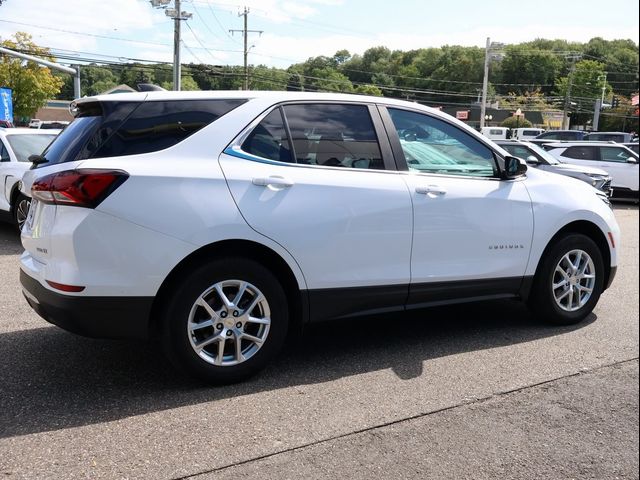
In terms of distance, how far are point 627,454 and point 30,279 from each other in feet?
11.2

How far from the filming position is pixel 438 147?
442 cm

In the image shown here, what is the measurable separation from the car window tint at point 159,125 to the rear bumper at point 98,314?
83cm

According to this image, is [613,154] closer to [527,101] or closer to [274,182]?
[274,182]

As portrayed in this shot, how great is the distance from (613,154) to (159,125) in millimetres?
16763

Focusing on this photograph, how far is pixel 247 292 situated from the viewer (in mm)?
3600

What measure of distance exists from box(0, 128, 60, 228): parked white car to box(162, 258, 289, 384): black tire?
18.6 ft

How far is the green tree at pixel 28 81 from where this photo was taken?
25.5 metres

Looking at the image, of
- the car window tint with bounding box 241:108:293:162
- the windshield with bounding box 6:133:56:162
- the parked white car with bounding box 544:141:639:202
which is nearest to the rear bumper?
the car window tint with bounding box 241:108:293:162

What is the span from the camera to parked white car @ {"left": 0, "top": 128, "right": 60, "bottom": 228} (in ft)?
27.3

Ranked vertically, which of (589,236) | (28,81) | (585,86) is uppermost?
(585,86)

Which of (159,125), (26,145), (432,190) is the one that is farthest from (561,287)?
(26,145)

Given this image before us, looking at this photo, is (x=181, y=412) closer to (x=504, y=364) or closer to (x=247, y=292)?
(x=247, y=292)

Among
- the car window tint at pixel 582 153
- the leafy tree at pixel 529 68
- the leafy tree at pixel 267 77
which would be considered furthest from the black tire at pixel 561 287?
the leafy tree at pixel 529 68

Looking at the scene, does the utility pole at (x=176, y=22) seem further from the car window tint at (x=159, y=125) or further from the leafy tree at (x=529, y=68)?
the leafy tree at (x=529, y=68)
